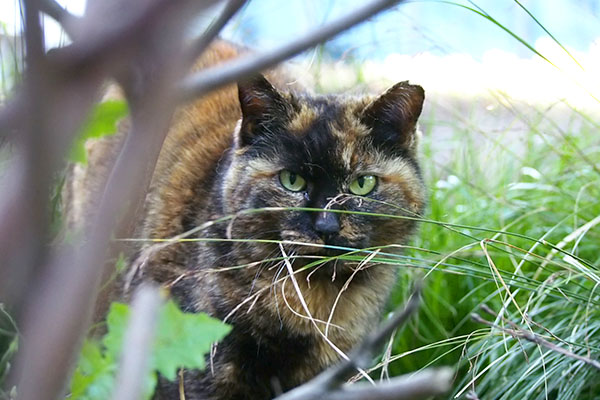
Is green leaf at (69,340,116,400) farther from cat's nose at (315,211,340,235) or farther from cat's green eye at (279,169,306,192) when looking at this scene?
cat's green eye at (279,169,306,192)

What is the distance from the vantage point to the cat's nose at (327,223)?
5.60 feet

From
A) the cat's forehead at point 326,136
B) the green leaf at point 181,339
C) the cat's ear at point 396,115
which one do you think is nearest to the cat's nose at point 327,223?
the cat's forehead at point 326,136

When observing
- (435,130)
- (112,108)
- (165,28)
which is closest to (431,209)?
(435,130)

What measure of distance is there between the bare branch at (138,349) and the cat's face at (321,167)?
117 cm

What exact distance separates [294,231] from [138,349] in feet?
3.95

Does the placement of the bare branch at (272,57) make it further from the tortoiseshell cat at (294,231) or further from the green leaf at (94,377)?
the tortoiseshell cat at (294,231)

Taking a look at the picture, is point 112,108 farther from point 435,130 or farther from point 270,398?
point 435,130

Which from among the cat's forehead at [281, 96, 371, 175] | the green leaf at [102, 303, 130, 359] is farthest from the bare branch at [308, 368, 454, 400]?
the cat's forehead at [281, 96, 371, 175]

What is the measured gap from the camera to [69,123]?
1.58ft

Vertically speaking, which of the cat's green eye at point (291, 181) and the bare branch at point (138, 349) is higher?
the cat's green eye at point (291, 181)

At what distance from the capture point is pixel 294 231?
1.77 m

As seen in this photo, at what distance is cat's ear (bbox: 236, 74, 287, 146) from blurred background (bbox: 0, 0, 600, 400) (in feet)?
1.26

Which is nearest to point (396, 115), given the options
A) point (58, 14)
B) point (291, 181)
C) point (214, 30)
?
point (291, 181)

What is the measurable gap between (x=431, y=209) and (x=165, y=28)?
2.23 metres
